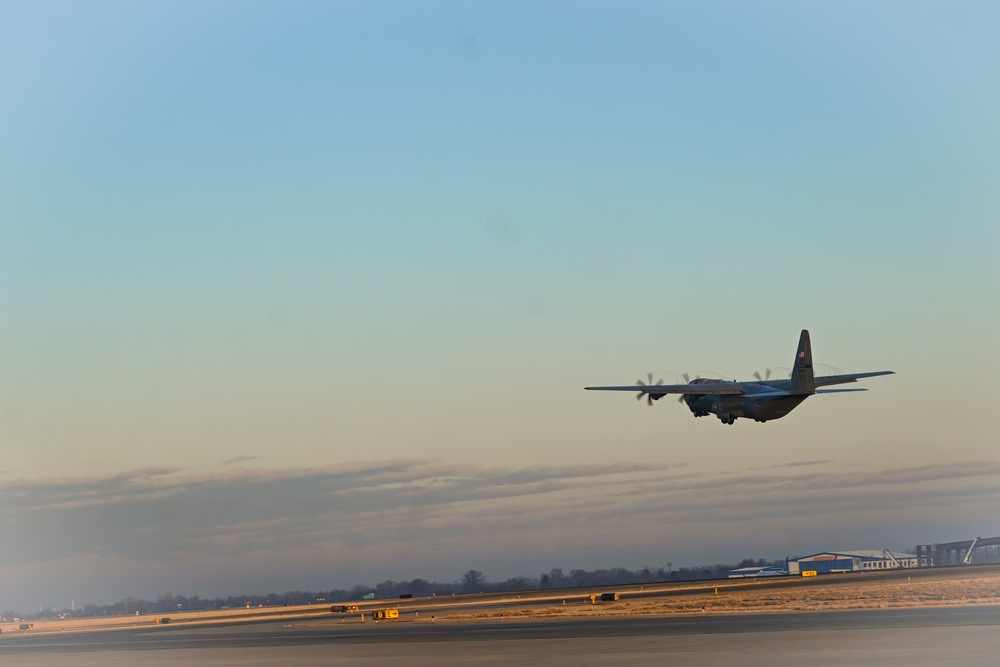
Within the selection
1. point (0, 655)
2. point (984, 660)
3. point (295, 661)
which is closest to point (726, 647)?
point (984, 660)

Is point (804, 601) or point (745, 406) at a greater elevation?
point (745, 406)

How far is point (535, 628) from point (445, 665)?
28873 millimetres

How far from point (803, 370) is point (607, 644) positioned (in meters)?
39.6

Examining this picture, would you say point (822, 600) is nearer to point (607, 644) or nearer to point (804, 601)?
point (804, 601)

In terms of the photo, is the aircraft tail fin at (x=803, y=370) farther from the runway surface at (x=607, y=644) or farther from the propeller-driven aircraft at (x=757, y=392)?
the runway surface at (x=607, y=644)

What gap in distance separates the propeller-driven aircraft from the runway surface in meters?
20.0

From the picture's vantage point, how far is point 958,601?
303 ft

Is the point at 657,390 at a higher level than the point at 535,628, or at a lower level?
higher

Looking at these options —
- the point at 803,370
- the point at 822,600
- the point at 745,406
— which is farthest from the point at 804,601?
the point at 803,370

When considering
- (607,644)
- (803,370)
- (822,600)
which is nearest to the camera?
(607,644)

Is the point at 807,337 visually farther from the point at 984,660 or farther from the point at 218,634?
the point at 218,634

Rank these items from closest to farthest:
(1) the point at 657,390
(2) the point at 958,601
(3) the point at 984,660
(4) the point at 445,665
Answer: (3) the point at 984,660 < (4) the point at 445,665 < (2) the point at 958,601 < (1) the point at 657,390

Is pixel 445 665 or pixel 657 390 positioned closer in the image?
pixel 445 665

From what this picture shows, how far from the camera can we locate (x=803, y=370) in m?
94.4
